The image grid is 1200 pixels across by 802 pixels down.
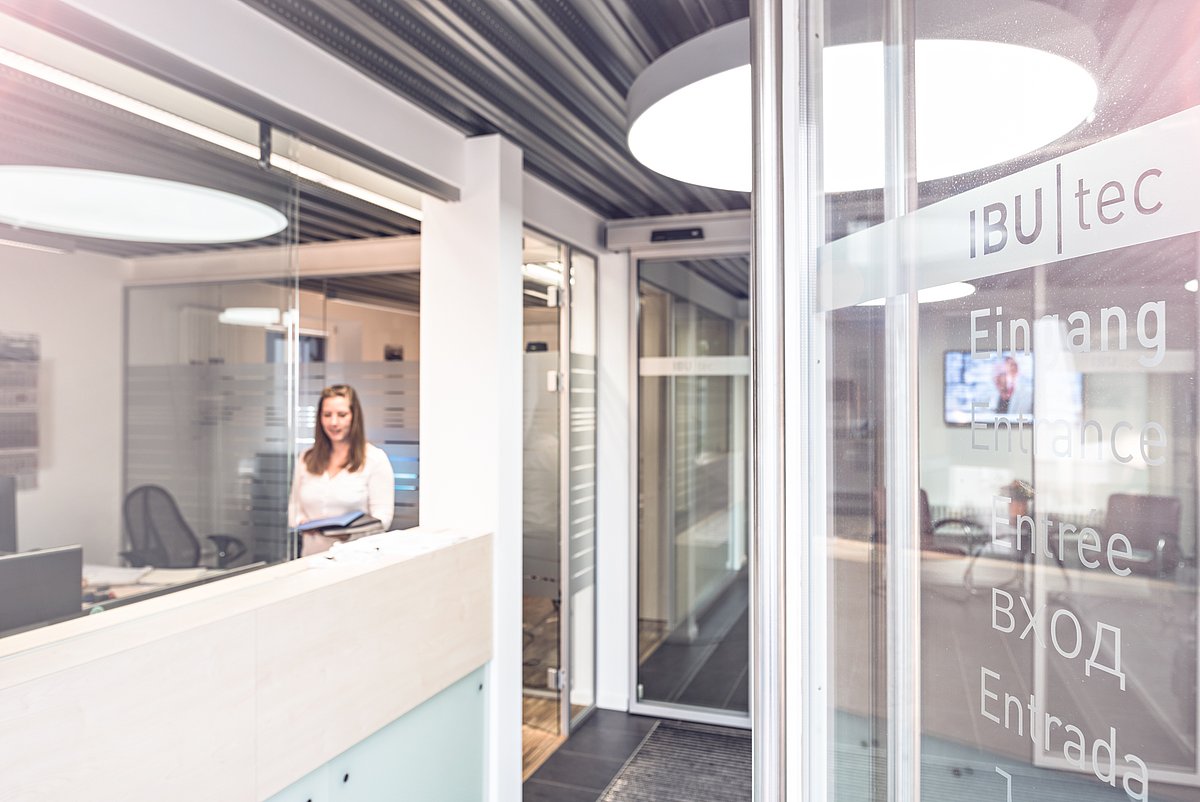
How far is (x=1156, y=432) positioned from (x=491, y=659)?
288 cm

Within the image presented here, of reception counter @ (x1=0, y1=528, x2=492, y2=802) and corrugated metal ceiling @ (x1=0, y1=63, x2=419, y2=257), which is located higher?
corrugated metal ceiling @ (x1=0, y1=63, x2=419, y2=257)

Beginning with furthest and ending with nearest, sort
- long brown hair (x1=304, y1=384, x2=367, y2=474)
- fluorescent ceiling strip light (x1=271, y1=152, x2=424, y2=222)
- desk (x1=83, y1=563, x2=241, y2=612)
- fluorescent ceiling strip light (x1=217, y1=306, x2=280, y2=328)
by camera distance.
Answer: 1. long brown hair (x1=304, y1=384, x2=367, y2=474)
2. fluorescent ceiling strip light (x1=217, y1=306, x2=280, y2=328)
3. fluorescent ceiling strip light (x1=271, y1=152, x2=424, y2=222)
4. desk (x1=83, y1=563, x2=241, y2=612)

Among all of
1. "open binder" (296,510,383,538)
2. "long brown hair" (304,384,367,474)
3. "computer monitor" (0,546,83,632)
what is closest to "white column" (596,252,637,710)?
"long brown hair" (304,384,367,474)

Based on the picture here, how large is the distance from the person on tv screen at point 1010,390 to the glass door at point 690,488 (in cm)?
381

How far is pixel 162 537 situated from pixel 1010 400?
2.35 meters

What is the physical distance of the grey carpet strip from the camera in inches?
137

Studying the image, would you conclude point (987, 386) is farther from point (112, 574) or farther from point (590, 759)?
point (590, 759)

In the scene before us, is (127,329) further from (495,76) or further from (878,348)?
(878,348)

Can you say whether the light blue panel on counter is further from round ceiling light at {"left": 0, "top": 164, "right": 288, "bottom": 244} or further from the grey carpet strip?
round ceiling light at {"left": 0, "top": 164, "right": 288, "bottom": 244}

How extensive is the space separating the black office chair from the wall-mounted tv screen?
2182 millimetres

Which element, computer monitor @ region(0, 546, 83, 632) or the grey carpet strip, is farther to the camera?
the grey carpet strip

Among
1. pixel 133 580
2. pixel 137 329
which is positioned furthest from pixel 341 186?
pixel 133 580

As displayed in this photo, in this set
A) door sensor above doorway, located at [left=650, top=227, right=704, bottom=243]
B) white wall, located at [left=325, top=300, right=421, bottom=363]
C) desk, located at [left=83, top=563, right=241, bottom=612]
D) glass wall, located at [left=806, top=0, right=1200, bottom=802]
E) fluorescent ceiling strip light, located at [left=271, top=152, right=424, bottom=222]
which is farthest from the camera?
door sensor above doorway, located at [left=650, top=227, right=704, bottom=243]

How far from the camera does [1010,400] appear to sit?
0.65 m
